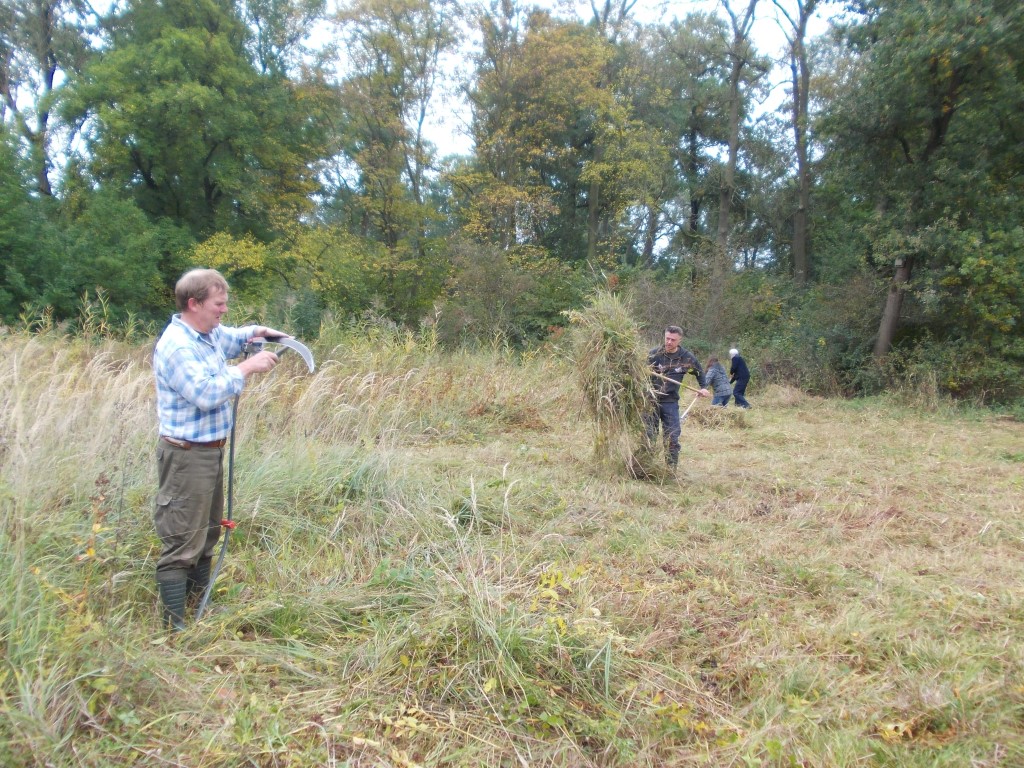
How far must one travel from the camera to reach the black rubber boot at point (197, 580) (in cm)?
297

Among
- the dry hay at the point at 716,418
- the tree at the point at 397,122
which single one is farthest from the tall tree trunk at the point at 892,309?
the tree at the point at 397,122

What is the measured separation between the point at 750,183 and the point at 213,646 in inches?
990

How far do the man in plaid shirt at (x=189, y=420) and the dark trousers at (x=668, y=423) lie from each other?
386cm

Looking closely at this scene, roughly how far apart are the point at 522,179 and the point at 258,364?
19.4 m

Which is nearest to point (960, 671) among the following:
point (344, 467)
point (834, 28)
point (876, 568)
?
point (876, 568)

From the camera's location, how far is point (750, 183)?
78.2 feet

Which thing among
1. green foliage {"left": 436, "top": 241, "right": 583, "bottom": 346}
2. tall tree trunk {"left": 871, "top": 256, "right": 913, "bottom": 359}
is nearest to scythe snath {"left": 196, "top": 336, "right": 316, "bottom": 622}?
tall tree trunk {"left": 871, "top": 256, "right": 913, "bottom": 359}

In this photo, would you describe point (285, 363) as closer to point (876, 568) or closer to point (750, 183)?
point (876, 568)

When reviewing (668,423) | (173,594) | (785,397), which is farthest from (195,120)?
(173,594)

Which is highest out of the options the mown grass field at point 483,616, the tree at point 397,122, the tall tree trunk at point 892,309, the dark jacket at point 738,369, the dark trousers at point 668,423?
the tree at point 397,122

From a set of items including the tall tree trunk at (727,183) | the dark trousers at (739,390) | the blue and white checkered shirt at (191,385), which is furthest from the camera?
the tall tree trunk at (727,183)

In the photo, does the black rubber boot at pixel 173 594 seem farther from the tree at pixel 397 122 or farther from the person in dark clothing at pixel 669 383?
the tree at pixel 397 122

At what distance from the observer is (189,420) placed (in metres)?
2.64

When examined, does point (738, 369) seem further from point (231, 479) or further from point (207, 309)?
point (207, 309)
